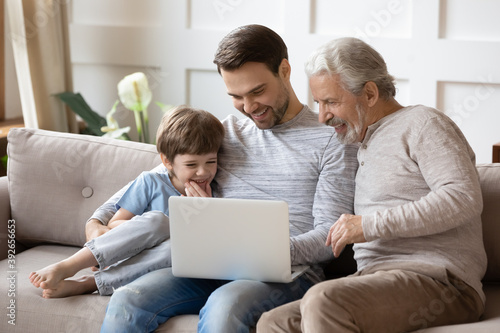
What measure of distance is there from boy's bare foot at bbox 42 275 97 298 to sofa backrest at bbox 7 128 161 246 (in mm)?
365

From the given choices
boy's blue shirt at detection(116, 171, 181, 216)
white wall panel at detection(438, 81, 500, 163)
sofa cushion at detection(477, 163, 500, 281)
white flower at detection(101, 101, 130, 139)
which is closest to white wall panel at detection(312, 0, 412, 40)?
white wall panel at detection(438, 81, 500, 163)

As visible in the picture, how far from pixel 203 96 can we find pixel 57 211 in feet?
4.45

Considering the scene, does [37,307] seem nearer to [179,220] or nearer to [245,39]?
[179,220]

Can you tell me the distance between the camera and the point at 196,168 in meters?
2.02

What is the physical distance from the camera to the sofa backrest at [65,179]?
229cm

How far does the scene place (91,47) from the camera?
3.59 metres

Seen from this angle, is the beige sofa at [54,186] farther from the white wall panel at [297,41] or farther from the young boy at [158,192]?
the white wall panel at [297,41]

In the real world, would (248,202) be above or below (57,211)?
above

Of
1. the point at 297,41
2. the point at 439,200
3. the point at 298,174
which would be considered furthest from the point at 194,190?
the point at 297,41

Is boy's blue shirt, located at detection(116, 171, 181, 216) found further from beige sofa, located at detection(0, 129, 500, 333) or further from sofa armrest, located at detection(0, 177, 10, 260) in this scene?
sofa armrest, located at detection(0, 177, 10, 260)

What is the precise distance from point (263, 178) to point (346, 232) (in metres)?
0.41

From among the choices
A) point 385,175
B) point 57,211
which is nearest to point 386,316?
point 385,175

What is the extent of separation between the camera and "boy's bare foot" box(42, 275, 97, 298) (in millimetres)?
1896

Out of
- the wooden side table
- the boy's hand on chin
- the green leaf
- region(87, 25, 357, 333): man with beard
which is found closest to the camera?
region(87, 25, 357, 333): man with beard
